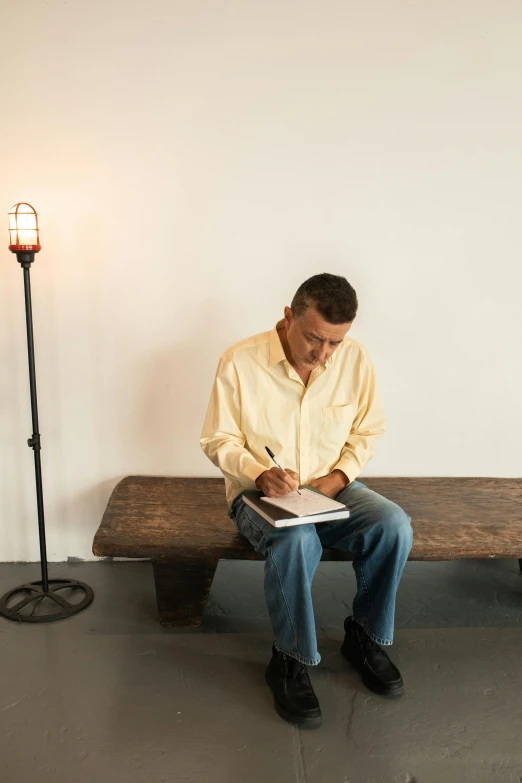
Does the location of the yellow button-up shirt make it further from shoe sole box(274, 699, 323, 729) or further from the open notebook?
shoe sole box(274, 699, 323, 729)

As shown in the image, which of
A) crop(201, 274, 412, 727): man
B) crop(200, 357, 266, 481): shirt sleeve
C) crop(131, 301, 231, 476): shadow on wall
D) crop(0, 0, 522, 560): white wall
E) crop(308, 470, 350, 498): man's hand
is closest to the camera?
crop(201, 274, 412, 727): man

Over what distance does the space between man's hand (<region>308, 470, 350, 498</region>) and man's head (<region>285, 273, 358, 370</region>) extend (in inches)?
19.0

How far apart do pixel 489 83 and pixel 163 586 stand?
8.78 ft

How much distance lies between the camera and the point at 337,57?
314 centimetres

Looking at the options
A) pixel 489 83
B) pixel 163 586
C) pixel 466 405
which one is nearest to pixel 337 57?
pixel 489 83

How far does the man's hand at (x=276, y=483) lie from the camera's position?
7.99ft

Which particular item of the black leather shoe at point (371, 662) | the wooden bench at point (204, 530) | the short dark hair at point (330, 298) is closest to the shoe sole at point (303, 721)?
the black leather shoe at point (371, 662)

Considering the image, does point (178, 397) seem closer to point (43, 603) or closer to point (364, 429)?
point (364, 429)

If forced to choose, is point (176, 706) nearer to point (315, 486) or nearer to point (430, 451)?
point (315, 486)

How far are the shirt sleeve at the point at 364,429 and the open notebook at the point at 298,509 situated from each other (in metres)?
0.33

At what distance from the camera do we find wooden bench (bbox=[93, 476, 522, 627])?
2680 mm

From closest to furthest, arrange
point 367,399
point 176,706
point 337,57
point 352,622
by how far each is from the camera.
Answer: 1. point 176,706
2. point 352,622
3. point 367,399
4. point 337,57

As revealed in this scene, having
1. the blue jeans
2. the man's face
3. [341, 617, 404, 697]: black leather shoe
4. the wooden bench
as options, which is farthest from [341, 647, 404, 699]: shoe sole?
the man's face

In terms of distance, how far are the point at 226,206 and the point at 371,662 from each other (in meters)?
2.03
